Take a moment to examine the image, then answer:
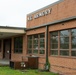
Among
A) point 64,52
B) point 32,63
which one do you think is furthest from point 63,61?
point 32,63

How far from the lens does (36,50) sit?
26.6 m

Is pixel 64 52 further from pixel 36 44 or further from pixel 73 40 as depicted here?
pixel 36 44

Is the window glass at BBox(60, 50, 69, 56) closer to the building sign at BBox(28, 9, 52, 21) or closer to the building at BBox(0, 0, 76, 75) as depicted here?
the building at BBox(0, 0, 76, 75)

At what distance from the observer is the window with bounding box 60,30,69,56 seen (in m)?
20.4

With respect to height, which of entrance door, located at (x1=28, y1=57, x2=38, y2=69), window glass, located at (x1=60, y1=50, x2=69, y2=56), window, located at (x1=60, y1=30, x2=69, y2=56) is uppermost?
window, located at (x1=60, y1=30, x2=69, y2=56)

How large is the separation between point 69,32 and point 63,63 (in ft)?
8.11

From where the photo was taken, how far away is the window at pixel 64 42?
67.0 ft

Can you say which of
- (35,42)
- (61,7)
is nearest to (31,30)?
(35,42)

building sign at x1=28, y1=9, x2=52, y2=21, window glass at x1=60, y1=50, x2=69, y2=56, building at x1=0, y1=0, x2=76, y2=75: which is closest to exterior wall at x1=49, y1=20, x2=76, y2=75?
building at x1=0, y1=0, x2=76, y2=75

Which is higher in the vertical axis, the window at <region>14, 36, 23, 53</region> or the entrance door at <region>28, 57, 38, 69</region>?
the window at <region>14, 36, 23, 53</region>

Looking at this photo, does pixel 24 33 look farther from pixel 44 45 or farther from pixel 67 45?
pixel 67 45

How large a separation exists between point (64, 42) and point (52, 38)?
237 centimetres

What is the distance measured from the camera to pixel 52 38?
904 inches

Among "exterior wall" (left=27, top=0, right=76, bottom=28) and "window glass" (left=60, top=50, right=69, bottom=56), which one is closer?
"exterior wall" (left=27, top=0, right=76, bottom=28)
